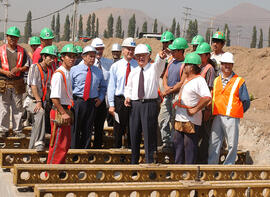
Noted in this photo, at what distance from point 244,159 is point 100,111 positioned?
3125 mm

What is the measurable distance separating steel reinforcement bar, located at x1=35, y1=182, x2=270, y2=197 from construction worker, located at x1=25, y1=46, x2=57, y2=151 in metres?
1.71

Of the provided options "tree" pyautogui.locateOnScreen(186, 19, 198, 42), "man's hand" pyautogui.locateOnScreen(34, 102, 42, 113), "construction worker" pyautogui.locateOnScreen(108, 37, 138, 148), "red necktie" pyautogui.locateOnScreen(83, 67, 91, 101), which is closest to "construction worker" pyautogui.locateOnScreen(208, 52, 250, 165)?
"construction worker" pyautogui.locateOnScreen(108, 37, 138, 148)

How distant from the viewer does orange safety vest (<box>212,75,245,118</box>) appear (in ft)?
23.3

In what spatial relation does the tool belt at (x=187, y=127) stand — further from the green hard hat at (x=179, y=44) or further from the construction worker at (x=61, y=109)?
the construction worker at (x=61, y=109)

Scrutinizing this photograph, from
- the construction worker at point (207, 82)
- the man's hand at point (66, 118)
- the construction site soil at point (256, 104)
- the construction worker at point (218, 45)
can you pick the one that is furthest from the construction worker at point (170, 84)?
the construction site soil at point (256, 104)

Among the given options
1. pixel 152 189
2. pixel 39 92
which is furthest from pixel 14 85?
pixel 152 189

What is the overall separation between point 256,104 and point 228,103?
12540 mm

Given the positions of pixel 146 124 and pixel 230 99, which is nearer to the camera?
pixel 146 124

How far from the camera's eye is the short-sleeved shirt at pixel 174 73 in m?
7.52

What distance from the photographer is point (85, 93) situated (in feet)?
24.4

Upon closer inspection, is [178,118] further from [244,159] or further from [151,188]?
[244,159]

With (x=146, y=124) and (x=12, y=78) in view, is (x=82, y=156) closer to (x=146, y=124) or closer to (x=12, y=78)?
(x=146, y=124)

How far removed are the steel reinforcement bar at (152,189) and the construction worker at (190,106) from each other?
1.22m

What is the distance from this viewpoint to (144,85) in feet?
22.2
